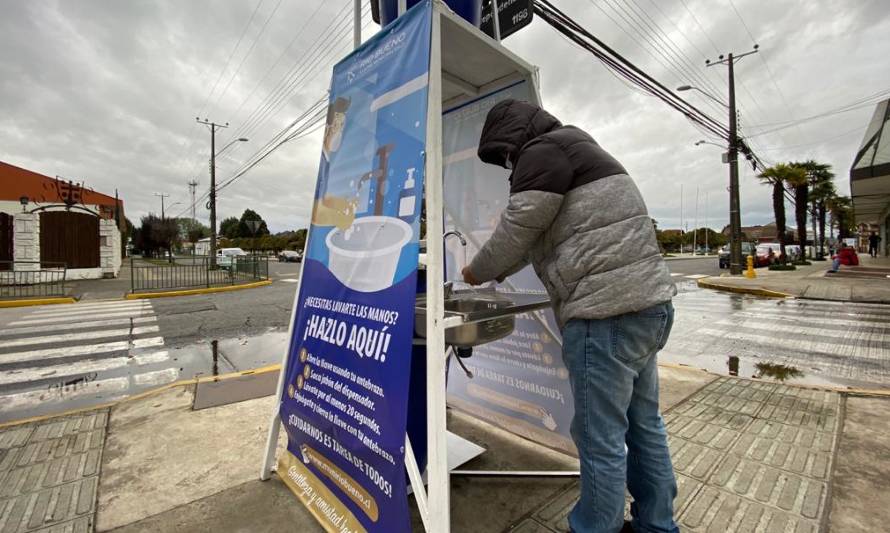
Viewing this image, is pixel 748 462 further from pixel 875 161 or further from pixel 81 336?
pixel 875 161

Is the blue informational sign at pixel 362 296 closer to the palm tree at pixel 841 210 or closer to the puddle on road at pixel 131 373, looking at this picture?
the puddle on road at pixel 131 373

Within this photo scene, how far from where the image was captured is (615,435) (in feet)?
4.99

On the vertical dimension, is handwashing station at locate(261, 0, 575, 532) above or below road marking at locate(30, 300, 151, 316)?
above

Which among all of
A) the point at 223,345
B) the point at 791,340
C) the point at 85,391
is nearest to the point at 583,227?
the point at 85,391

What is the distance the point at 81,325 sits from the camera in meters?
7.52

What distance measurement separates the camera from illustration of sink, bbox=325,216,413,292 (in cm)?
165

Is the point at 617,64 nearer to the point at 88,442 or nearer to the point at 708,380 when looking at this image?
the point at 708,380

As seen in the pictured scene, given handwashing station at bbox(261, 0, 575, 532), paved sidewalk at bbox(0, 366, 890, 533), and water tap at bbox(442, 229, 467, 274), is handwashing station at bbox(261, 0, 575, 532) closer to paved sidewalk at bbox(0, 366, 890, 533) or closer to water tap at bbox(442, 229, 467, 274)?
water tap at bbox(442, 229, 467, 274)

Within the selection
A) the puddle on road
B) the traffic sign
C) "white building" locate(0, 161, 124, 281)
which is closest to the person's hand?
the traffic sign

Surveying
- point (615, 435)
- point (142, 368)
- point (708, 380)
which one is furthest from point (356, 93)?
point (142, 368)

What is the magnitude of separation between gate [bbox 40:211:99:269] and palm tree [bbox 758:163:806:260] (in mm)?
32827

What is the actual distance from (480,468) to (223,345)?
16.6 ft

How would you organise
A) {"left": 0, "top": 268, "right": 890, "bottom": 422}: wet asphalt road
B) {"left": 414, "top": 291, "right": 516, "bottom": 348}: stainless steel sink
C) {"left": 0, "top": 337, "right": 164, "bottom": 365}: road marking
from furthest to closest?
{"left": 0, "top": 337, "right": 164, "bottom": 365}: road marking, {"left": 0, "top": 268, "right": 890, "bottom": 422}: wet asphalt road, {"left": 414, "top": 291, "right": 516, "bottom": 348}: stainless steel sink

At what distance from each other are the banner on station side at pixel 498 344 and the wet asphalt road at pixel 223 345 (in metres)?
3.20
